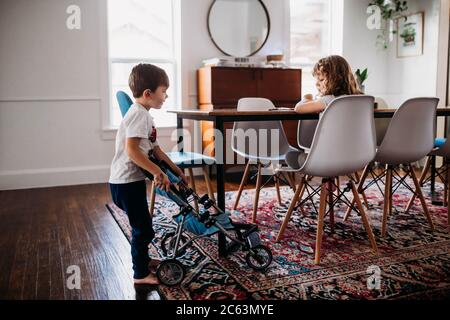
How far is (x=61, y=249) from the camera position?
2477 millimetres

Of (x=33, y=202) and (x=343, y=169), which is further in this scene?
(x=33, y=202)

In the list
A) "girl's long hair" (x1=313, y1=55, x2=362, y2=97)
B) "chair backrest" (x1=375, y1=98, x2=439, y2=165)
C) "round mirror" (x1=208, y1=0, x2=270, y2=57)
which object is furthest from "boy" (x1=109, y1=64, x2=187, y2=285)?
"round mirror" (x1=208, y1=0, x2=270, y2=57)

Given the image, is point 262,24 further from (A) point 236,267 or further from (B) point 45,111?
(A) point 236,267

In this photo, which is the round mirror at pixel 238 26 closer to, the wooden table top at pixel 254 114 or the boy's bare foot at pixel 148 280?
the wooden table top at pixel 254 114

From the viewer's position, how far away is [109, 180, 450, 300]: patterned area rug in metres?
1.85

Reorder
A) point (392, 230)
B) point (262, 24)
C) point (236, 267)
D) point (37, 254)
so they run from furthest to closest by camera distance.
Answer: point (262, 24)
point (392, 230)
point (37, 254)
point (236, 267)

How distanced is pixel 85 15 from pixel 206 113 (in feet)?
9.24

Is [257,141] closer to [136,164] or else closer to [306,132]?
[306,132]

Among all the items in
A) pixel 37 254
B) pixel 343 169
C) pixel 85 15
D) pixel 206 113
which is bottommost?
pixel 37 254

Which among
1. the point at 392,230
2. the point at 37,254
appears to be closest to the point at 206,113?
the point at 37,254

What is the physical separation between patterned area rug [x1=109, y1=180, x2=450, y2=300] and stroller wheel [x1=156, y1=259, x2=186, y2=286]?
0.03m

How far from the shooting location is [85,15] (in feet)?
14.5

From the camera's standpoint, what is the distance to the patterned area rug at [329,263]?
1854 millimetres

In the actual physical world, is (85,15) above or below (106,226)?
above
